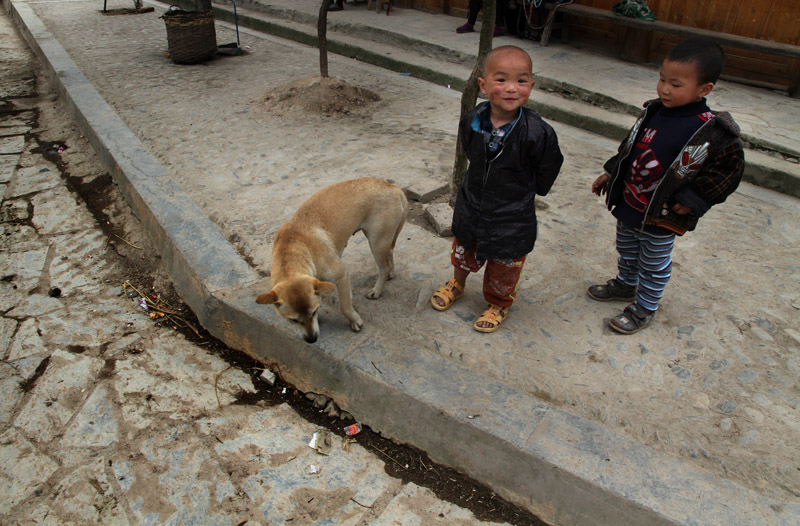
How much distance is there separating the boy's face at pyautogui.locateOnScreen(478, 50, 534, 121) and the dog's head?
1.33m

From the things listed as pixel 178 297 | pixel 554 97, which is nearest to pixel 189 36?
pixel 554 97

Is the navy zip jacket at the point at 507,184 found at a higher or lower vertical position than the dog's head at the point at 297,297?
higher

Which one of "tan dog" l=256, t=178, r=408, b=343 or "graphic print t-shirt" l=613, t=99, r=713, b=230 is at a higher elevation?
"graphic print t-shirt" l=613, t=99, r=713, b=230

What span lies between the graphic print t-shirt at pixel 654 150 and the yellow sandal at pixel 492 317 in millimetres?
957

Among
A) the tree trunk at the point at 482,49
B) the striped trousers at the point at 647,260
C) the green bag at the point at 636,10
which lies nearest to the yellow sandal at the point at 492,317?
the striped trousers at the point at 647,260

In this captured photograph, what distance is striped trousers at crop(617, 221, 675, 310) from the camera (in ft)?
10.2

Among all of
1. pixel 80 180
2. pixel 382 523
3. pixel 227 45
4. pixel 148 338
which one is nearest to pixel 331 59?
pixel 227 45

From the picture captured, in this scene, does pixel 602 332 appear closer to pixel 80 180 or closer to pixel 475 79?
pixel 475 79

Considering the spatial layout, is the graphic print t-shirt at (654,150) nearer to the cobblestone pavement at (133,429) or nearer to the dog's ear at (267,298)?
the cobblestone pavement at (133,429)

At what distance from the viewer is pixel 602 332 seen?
3412 mm

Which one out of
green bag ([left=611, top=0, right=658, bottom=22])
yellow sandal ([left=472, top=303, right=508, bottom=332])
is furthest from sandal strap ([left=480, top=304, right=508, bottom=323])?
green bag ([left=611, top=0, right=658, bottom=22])

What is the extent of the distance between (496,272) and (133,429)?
2.38 meters

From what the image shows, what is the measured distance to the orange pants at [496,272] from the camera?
3217 mm

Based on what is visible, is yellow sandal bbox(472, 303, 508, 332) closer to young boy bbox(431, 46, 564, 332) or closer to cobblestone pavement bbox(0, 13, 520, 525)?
young boy bbox(431, 46, 564, 332)
